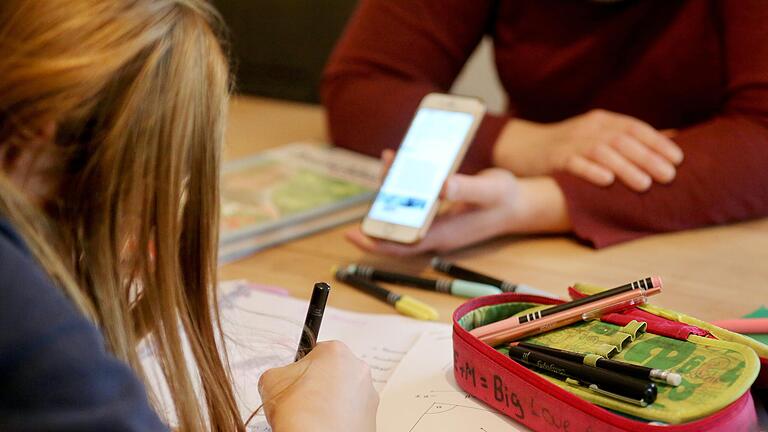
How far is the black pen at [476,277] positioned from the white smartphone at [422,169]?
0.03m

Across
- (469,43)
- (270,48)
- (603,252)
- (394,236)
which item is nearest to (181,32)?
(394,236)

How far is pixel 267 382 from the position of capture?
1.78 ft

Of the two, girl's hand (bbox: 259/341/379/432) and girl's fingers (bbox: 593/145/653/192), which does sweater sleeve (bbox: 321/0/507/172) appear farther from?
girl's hand (bbox: 259/341/379/432)

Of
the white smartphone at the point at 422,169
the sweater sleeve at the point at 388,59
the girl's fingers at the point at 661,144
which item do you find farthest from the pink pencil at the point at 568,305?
the sweater sleeve at the point at 388,59

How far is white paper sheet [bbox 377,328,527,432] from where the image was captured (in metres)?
0.55

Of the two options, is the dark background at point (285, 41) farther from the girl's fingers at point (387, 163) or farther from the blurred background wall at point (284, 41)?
the girl's fingers at point (387, 163)

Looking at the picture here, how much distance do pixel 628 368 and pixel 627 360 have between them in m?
0.02

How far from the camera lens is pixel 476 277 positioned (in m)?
0.77

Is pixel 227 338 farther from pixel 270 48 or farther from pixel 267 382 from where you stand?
pixel 270 48

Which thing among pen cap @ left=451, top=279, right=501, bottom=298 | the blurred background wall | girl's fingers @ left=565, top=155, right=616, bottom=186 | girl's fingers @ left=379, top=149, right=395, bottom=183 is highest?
girl's fingers @ left=379, top=149, right=395, bottom=183

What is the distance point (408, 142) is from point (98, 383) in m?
0.52

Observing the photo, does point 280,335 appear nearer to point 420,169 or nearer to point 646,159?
point 420,169

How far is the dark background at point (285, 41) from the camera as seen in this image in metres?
1.50

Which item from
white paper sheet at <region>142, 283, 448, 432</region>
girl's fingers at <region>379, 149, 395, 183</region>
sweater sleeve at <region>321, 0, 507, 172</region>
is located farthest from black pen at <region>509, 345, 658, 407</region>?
sweater sleeve at <region>321, 0, 507, 172</region>
